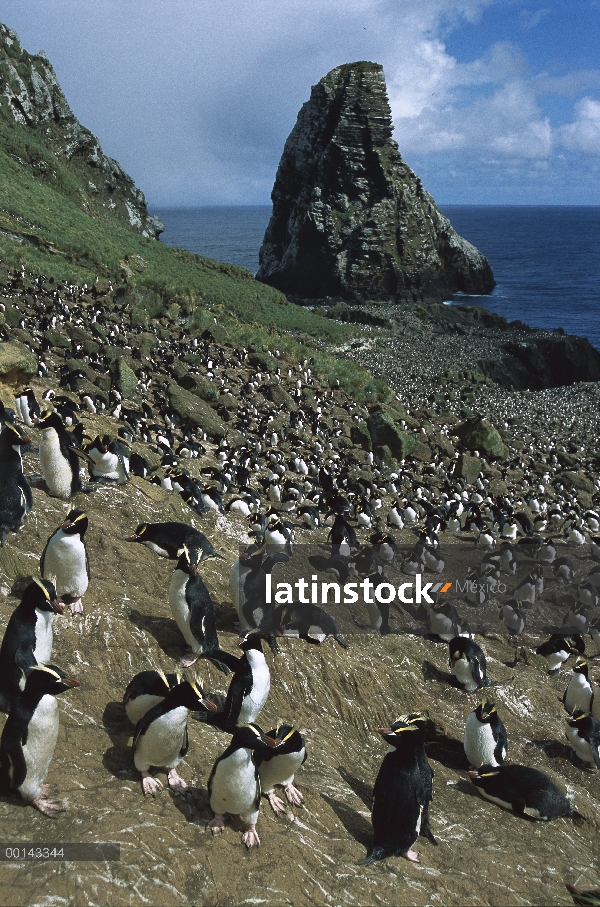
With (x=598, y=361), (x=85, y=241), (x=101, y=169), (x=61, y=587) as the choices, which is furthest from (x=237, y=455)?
(x=101, y=169)

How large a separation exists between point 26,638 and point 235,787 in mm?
2013

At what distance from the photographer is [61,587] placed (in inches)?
254

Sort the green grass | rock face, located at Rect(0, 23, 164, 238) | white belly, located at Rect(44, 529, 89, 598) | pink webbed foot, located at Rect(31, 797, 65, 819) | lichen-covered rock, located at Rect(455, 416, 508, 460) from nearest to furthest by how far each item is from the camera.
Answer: pink webbed foot, located at Rect(31, 797, 65, 819)
white belly, located at Rect(44, 529, 89, 598)
lichen-covered rock, located at Rect(455, 416, 508, 460)
the green grass
rock face, located at Rect(0, 23, 164, 238)

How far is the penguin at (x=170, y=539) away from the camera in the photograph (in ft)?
26.0

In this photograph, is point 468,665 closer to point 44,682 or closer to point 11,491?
point 44,682

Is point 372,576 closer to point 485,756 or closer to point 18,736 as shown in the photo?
point 485,756

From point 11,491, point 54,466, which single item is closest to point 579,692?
point 54,466

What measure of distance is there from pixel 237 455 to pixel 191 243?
170 metres

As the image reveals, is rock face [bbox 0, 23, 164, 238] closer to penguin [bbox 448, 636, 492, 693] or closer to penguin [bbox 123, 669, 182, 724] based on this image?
penguin [bbox 448, 636, 492, 693]

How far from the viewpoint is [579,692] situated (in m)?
9.74

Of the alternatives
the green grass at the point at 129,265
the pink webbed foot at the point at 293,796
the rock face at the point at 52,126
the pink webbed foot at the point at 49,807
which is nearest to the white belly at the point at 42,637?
the pink webbed foot at the point at 49,807

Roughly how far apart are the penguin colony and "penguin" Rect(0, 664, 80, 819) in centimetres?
1

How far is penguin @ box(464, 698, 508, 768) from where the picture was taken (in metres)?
7.40

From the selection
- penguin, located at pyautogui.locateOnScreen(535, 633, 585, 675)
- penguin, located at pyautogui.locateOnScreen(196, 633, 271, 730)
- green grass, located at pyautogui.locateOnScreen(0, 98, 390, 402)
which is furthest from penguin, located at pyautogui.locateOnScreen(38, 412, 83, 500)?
green grass, located at pyautogui.locateOnScreen(0, 98, 390, 402)
